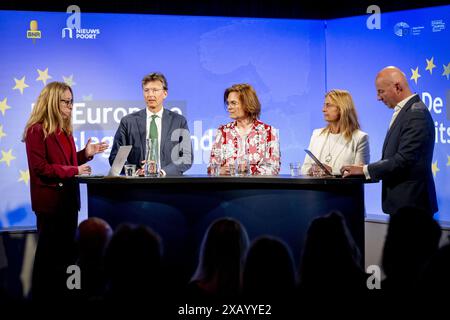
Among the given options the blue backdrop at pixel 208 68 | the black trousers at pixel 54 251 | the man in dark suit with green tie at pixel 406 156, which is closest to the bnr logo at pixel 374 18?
the blue backdrop at pixel 208 68

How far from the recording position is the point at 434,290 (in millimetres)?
4660

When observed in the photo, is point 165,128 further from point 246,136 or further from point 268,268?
point 268,268

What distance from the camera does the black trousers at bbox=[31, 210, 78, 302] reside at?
4.99 m

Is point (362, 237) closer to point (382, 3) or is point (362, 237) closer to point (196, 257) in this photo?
point (196, 257)

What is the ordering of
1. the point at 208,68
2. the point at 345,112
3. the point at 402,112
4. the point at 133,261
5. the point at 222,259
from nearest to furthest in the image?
1. the point at 222,259
2. the point at 133,261
3. the point at 402,112
4. the point at 345,112
5. the point at 208,68

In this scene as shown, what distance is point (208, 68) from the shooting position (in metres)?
6.83

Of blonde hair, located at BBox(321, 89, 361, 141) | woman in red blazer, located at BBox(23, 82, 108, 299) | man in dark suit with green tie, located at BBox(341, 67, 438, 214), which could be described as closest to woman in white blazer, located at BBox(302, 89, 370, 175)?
blonde hair, located at BBox(321, 89, 361, 141)

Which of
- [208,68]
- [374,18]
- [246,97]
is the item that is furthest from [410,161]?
[208,68]

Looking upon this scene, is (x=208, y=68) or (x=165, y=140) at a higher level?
(x=208, y=68)

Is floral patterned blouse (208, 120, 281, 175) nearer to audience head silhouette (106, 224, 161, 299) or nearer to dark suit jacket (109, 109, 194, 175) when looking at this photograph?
dark suit jacket (109, 109, 194, 175)

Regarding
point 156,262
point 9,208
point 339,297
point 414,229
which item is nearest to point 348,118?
point 414,229

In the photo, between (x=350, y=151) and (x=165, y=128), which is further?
(x=165, y=128)

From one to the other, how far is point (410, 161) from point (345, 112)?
75cm

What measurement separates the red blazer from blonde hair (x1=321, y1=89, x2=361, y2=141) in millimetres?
1877
